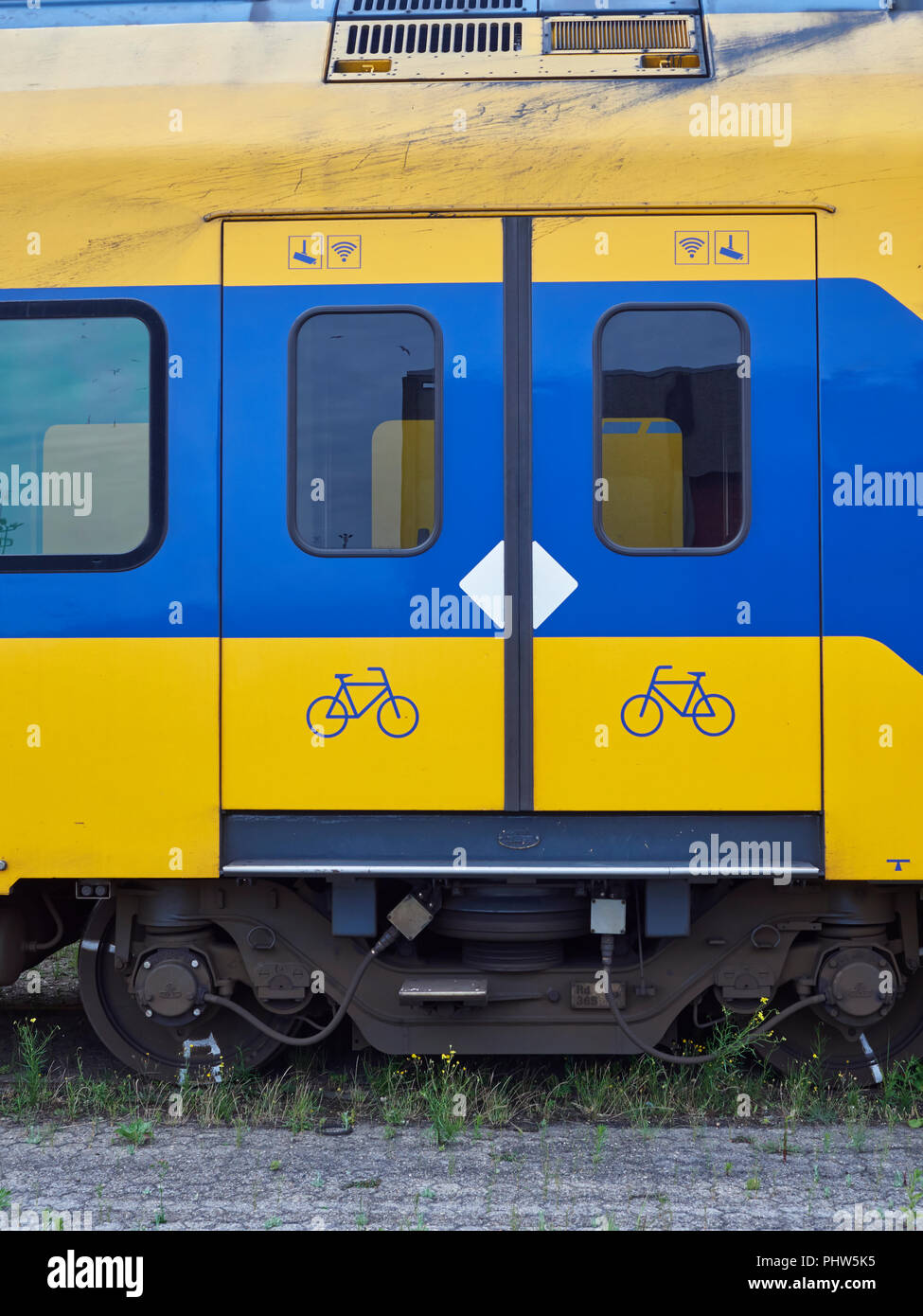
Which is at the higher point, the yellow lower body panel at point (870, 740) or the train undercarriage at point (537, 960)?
the yellow lower body panel at point (870, 740)

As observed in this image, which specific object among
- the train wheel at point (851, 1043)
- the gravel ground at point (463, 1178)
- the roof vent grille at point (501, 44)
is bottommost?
the gravel ground at point (463, 1178)

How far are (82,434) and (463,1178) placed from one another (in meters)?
2.99

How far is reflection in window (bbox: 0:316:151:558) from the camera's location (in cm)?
423

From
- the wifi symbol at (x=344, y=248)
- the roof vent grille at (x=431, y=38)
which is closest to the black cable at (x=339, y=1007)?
the wifi symbol at (x=344, y=248)

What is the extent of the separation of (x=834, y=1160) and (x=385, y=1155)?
5.10 feet

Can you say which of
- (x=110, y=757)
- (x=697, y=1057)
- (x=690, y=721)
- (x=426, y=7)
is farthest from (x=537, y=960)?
(x=426, y=7)

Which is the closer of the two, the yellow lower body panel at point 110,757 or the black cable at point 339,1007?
the yellow lower body panel at point 110,757

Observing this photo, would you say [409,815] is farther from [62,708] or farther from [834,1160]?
[834,1160]

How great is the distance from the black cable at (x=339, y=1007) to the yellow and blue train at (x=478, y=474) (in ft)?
0.07

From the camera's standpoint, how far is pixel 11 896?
15.0 feet

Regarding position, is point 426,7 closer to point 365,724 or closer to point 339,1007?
point 365,724

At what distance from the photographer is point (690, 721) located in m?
4.05

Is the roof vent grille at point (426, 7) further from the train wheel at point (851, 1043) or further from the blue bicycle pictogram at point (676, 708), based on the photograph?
the train wheel at point (851, 1043)

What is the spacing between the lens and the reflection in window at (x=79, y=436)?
4234 millimetres
